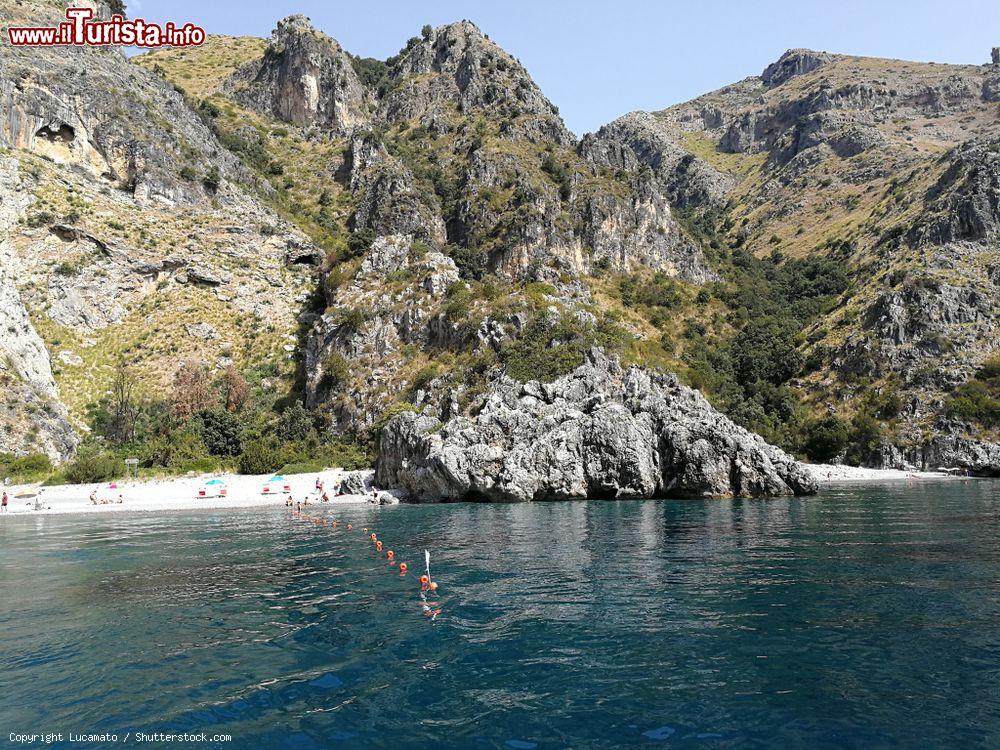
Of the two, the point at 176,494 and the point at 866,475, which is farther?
the point at 866,475

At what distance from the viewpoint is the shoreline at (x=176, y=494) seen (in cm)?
4753

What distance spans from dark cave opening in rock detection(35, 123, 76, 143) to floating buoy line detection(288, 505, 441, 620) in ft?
260

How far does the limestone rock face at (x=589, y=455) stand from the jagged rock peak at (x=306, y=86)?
100 m

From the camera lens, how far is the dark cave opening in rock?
82244 mm

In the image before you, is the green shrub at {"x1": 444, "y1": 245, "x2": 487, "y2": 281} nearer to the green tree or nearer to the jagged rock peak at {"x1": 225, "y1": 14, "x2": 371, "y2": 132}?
the green tree

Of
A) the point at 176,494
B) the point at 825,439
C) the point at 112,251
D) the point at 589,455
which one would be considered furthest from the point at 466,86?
the point at 176,494

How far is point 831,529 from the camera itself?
2811cm

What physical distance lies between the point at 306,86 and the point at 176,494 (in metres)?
106

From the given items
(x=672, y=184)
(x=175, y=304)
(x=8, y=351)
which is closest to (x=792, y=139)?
(x=672, y=184)

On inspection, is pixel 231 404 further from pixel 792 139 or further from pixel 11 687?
pixel 792 139

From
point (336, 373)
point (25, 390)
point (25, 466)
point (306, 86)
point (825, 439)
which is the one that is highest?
point (306, 86)

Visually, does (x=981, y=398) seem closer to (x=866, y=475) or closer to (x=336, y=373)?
(x=866, y=475)

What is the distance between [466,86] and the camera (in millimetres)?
130500

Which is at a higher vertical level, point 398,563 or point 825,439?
point 825,439
